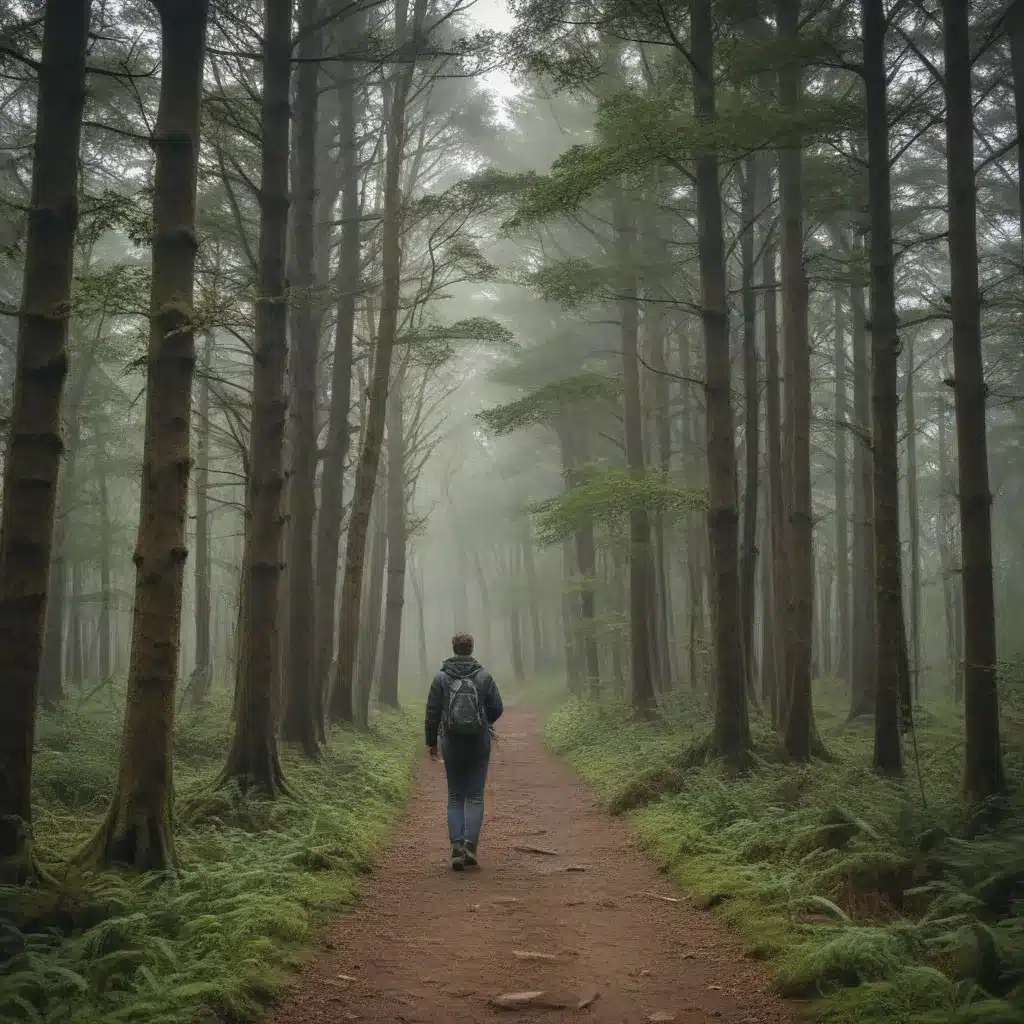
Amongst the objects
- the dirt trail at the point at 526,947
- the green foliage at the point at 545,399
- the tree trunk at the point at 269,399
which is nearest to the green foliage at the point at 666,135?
the tree trunk at the point at 269,399

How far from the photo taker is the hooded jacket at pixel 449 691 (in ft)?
26.0

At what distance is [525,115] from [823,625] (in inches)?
810

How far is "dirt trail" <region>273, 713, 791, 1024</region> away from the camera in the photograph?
454cm

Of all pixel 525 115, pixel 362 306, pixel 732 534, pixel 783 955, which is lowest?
pixel 783 955

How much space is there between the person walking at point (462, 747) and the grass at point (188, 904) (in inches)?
33.5

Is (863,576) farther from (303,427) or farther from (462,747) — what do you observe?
A: (462,747)

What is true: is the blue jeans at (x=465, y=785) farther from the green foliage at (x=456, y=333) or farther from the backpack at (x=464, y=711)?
the green foliage at (x=456, y=333)

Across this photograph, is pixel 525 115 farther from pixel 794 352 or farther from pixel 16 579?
pixel 16 579

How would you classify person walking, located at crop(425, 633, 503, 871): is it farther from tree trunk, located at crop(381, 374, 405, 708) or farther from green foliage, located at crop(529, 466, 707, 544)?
tree trunk, located at crop(381, 374, 405, 708)

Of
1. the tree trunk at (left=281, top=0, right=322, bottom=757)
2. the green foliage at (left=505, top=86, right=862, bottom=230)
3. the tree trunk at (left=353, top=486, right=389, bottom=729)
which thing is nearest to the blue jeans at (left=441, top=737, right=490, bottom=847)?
the tree trunk at (left=281, top=0, right=322, bottom=757)

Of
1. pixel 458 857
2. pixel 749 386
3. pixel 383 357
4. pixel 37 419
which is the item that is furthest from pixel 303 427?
pixel 37 419

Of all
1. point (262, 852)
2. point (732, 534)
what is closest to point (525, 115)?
point (732, 534)

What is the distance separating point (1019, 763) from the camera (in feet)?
30.6

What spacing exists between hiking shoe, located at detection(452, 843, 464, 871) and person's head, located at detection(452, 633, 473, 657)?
1.70 m
